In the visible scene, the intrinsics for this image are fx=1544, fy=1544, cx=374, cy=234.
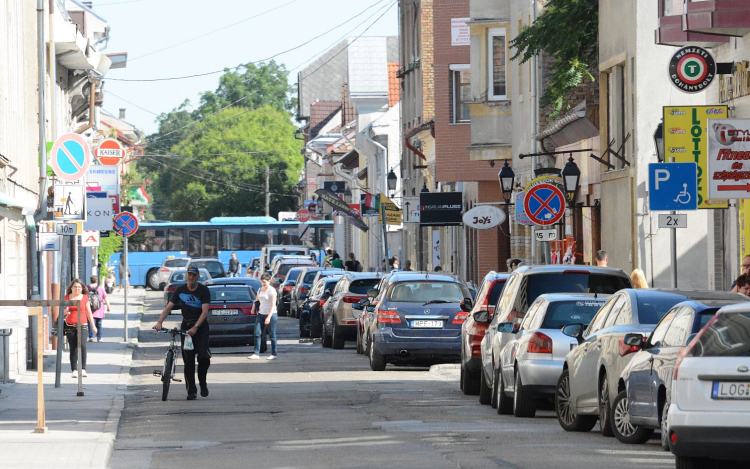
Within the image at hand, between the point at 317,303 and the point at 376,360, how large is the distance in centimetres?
1102

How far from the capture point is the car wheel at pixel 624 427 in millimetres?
13016

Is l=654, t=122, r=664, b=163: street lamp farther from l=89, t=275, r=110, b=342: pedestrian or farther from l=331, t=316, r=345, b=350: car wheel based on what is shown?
l=89, t=275, r=110, b=342: pedestrian

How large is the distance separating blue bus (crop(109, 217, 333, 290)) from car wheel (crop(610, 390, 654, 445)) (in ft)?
217

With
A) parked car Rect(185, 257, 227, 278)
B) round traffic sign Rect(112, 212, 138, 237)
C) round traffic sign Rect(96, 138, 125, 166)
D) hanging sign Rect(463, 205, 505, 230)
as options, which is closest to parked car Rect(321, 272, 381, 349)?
hanging sign Rect(463, 205, 505, 230)

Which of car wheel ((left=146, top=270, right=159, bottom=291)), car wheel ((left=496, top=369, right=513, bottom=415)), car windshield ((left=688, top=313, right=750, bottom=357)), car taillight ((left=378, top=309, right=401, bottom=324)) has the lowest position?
car wheel ((left=146, top=270, right=159, bottom=291))

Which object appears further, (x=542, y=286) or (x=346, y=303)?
(x=346, y=303)

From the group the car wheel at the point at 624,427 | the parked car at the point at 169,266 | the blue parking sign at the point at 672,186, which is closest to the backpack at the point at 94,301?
the blue parking sign at the point at 672,186

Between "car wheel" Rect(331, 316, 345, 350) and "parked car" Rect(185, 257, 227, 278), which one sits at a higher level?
"parked car" Rect(185, 257, 227, 278)

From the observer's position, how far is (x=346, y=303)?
32.3 m

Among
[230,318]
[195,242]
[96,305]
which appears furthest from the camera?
[195,242]

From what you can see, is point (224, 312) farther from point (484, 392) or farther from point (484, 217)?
point (484, 392)

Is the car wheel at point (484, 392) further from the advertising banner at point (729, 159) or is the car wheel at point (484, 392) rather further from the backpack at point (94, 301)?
the backpack at point (94, 301)

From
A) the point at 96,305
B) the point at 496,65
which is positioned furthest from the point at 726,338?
the point at 496,65

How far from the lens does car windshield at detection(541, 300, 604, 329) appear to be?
16094 millimetres
